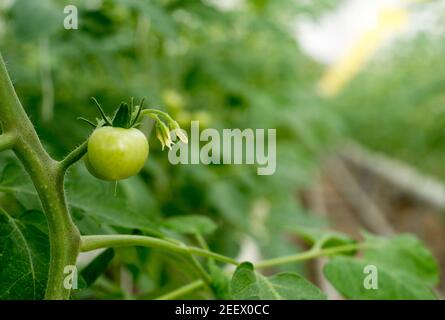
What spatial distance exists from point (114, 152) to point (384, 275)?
13.9 inches

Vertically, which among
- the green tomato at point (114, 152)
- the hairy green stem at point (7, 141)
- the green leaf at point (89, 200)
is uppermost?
the green leaf at point (89, 200)

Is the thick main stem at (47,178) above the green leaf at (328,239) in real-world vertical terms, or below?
below

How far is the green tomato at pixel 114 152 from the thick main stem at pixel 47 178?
0.04 metres

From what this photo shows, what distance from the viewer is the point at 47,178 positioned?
371 mm

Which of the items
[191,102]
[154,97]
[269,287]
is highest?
[191,102]

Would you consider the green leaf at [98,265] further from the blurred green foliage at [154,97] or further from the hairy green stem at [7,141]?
the hairy green stem at [7,141]

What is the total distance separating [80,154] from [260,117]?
1.73 m

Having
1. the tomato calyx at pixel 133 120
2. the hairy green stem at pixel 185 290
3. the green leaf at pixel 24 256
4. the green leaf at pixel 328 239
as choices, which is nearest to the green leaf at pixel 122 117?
the tomato calyx at pixel 133 120

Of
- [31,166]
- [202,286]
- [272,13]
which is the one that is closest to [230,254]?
[202,286]

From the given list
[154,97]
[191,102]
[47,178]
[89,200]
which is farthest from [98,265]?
[191,102]

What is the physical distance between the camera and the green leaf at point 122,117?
353 mm

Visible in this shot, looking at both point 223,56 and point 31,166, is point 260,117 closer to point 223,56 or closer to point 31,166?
point 223,56

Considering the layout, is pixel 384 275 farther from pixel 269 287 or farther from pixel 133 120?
pixel 133 120

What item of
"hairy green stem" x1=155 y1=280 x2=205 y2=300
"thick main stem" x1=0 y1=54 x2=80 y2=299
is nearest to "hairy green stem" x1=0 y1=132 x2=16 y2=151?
"thick main stem" x1=0 y1=54 x2=80 y2=299
